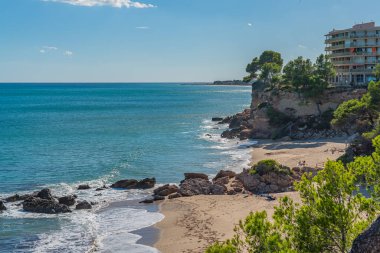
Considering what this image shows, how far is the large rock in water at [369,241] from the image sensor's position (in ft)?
31.7

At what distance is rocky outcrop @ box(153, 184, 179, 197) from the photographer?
137ft

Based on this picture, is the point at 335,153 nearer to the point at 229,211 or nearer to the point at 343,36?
the point at 229,211

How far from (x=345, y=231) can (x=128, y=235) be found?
65.7 ft

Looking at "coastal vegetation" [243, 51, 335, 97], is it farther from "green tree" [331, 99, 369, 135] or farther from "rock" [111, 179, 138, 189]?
"rock" [111, 179, 138, 189]

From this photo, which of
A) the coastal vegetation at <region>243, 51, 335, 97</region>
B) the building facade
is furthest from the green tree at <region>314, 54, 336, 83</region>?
the building facade

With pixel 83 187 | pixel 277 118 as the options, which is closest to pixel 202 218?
pixel 83 187

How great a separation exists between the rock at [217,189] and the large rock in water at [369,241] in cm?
3114

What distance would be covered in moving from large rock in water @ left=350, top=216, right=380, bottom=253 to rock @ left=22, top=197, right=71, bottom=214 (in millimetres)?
30423

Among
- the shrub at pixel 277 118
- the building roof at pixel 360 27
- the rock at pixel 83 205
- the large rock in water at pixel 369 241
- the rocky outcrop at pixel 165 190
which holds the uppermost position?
the building roof at pixel 360 27

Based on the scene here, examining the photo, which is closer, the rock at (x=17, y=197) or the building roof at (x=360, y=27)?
the rock at (x=17, y=197)

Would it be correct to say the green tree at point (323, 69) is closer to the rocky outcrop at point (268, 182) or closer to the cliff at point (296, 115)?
the cliff at point (296, 115)

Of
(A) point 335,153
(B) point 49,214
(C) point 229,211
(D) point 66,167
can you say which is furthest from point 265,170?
(D) point 66,167

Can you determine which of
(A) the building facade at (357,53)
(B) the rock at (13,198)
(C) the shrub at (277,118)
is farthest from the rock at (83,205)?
(A) the building facade at (357,53)

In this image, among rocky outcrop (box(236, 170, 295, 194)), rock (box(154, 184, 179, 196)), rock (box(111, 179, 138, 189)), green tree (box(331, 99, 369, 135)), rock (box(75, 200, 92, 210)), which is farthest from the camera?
green tree (box(331, 99, 369, 135))
